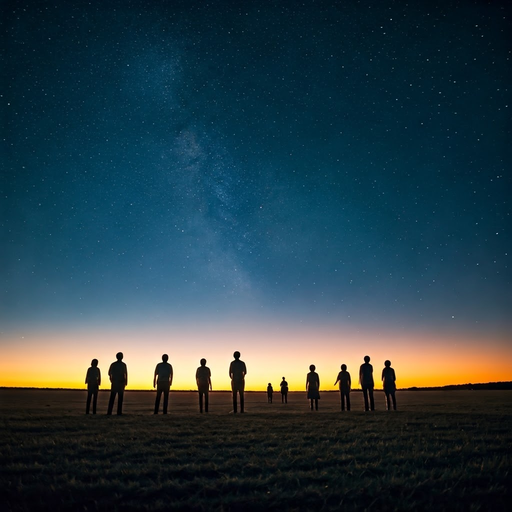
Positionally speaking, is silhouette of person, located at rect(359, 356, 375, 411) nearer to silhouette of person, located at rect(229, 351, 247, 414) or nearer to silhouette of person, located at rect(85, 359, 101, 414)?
silhouette of person, located at rect(229, 351, 247, 414)

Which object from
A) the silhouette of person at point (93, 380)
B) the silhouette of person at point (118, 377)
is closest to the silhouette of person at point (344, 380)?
the silhouette of person at point (118, 377)

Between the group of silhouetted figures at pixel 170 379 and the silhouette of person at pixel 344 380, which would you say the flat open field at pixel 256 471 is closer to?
the group of silhouetted figures at pixel 170 379

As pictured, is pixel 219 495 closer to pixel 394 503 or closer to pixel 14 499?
pixel 394 503

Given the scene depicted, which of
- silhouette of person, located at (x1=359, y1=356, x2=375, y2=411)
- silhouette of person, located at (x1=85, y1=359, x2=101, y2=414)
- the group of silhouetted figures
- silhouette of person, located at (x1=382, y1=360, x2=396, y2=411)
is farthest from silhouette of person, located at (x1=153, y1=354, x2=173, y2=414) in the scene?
silhouette of person, located at (x1=382, y1=360, x2=396, y2=411)

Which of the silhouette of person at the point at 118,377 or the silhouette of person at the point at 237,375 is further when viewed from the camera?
the silhouette of person at the point at 237,375

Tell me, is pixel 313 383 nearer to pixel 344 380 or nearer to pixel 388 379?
pixel 344 380

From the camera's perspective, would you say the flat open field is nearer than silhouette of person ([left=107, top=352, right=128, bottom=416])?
Yes

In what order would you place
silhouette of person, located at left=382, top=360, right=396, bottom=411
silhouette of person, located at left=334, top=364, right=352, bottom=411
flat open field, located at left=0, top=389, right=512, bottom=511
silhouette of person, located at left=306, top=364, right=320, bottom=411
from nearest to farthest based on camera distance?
flat open field, located at left=0, top=389, right=512, bottom=511 < silhouette of person, located at left=382, top=360, right=396, bottom=411 < silhouette of person, located at left=334, top=364, right=352, bottom=411 < silhouette of person, located at left=306, top=364, right=320, bottom=411

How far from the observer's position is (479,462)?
5.65 m

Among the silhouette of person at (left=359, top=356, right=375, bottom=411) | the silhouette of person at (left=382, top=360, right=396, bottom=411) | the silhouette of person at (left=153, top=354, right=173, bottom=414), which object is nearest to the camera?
the silhouette of person at (left=153, top=354, right=173, bottom=414)

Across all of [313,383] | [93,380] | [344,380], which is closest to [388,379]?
[344,380]

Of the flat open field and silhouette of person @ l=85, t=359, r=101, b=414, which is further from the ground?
silhouette of person @ l=85, t=359, r=101, b=414

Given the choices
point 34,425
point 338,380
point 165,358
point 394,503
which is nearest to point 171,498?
point 394,503

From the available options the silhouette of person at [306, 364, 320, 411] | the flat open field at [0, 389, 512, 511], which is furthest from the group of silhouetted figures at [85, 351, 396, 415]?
the flat open field at [0, 389, 512, 511]
